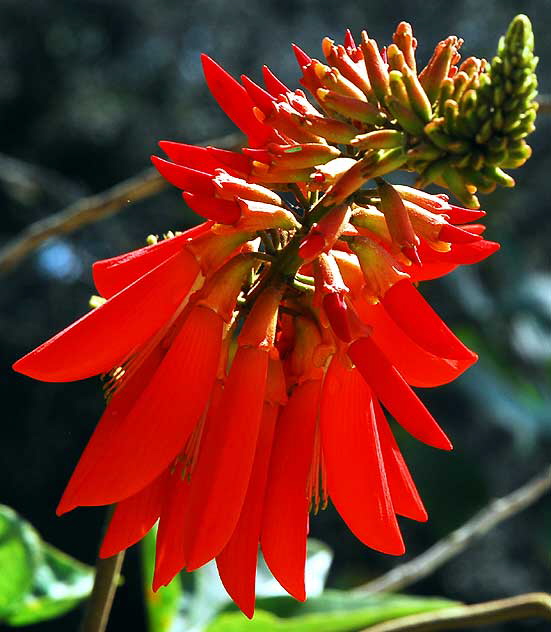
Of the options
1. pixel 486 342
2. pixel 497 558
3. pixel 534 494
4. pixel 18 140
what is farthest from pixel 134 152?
pixel 534 494

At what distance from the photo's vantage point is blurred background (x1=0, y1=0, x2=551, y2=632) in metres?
2.62

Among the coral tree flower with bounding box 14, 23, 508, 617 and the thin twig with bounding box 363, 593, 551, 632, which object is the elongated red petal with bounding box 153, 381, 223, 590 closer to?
the coral tree flower with bounding box 14, 23, 508, 617

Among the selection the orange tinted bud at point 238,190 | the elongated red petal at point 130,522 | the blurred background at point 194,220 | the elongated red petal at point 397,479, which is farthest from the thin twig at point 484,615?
the blurred background at point 194,220

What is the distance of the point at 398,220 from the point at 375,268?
5 cm

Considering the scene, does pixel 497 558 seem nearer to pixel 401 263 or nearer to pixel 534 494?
pixel 534 494

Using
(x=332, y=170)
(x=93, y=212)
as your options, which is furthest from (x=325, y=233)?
(x=93, y=212)

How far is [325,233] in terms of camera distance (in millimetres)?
551

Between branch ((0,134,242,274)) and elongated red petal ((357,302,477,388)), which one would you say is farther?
branch ((0,134,242,274))

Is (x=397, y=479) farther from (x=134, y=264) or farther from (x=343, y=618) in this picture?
(x=343, y=618)

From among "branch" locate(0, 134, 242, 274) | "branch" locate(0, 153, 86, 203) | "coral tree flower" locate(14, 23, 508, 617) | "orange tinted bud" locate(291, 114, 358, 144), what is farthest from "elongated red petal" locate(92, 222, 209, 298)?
"branch" locate(0, 153, 86, 203)

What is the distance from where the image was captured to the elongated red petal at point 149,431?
0.57 metres

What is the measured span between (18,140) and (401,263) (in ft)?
8.49

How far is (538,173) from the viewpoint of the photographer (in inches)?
123

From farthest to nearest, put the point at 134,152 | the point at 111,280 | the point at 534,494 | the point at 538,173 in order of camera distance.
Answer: the point at 538,173
the point at 134,152
the point at 534,494
the point at 111,280
